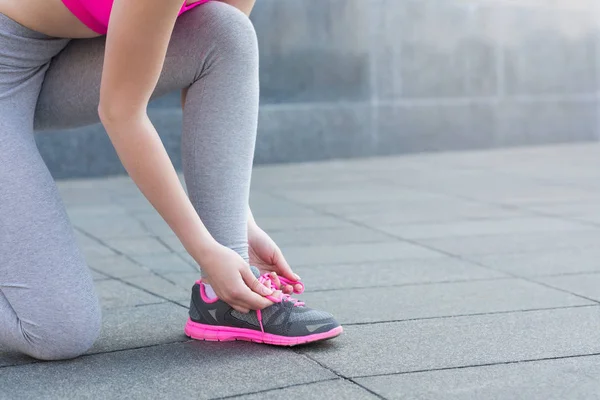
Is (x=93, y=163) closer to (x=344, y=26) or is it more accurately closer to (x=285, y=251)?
(x=344, y=26)

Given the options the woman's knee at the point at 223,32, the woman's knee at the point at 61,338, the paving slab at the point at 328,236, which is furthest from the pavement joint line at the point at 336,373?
the paving slab at the point at 328,236

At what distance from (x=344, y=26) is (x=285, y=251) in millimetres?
4424

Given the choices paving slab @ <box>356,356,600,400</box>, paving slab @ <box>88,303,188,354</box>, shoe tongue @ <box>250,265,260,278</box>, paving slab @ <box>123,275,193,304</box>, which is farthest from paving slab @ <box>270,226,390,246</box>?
paving slab @ <box>356,356,600,400</box>

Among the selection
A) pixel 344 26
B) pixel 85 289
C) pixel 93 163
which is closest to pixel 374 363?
pixel 85 289

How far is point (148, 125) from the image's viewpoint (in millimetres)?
1907

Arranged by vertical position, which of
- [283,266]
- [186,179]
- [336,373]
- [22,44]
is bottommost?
[336,373]

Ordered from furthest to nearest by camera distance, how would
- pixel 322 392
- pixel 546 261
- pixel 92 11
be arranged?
pixel 546 261
pixel 92 11
pixel 322 392

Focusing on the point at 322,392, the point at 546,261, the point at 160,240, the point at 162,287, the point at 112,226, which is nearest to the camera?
the point at 322,392

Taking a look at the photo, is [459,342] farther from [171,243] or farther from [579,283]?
[171,243]

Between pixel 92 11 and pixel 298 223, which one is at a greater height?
pixel 92 11

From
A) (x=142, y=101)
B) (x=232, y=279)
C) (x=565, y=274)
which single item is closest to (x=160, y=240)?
(x=565, y=274)

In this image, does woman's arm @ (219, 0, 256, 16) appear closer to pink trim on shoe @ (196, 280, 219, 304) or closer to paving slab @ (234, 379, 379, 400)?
pink trim on shoe @ (196, 280, 219, 304)

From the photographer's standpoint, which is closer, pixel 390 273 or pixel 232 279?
pixel 232 279

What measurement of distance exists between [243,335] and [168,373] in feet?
0.90
